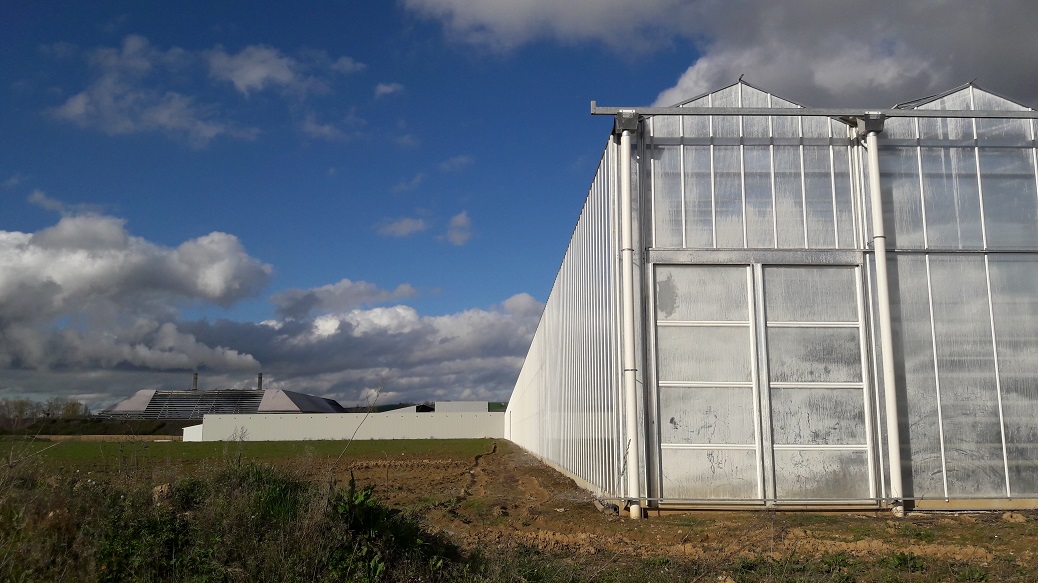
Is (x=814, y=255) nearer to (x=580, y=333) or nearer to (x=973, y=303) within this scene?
(x=973, y=303)

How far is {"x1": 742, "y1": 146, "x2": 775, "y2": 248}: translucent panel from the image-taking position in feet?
43.4

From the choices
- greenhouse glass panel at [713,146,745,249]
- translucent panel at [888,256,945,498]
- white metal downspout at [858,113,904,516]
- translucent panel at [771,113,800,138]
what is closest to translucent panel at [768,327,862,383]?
white metal downspout at [858,113,904,516]

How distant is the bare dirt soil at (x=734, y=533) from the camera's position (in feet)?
28.3

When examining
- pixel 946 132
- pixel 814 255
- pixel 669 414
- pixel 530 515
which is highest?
pixel 946 132

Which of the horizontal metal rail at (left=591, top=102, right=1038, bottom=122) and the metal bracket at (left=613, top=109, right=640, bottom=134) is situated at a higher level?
the horizontal metal rail at (left=591, top=102, right=1038, bottom=122)

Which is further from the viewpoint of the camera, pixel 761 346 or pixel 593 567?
pixel 761 346

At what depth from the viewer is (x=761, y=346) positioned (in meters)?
12.9

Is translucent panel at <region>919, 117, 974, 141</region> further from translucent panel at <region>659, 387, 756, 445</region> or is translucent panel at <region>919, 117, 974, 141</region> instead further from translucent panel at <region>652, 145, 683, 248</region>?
translucent panel at <region>659, 387, 756, 445</region>

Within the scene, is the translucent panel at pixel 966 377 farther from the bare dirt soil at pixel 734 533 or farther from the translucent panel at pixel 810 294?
the translucent panel at pixel 810 294

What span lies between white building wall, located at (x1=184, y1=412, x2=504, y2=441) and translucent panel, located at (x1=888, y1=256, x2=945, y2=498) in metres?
49.2

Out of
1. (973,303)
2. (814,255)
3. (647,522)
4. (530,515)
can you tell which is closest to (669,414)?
(647,522)

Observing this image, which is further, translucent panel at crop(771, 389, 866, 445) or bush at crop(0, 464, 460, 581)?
translucent panel at crop(771, 389, 866, 445)

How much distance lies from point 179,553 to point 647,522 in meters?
7.19

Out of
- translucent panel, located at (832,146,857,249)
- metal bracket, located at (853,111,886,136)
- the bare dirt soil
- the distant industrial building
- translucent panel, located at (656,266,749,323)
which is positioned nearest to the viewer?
the bare dirt soil
